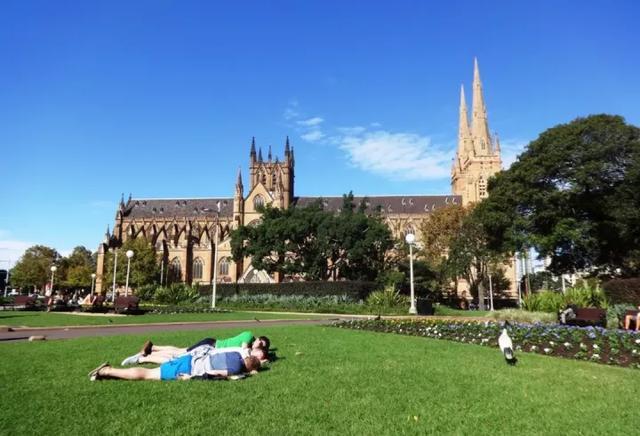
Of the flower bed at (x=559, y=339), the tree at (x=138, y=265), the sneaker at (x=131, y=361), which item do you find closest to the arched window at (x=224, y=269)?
the tree at (x=138, y=265)

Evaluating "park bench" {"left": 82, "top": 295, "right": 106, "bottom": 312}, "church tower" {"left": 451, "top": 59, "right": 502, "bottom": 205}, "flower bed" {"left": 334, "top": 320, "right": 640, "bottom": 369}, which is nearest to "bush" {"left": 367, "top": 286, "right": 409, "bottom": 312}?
"flower bed" {"left": 334, "top": 320, "right": 640, "bottom": 369}

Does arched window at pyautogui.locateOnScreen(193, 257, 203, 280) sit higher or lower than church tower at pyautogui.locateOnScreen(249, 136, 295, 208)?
lower

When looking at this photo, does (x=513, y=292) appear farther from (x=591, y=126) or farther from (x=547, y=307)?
(x=547, y=307)

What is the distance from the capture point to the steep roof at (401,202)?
3455 inches

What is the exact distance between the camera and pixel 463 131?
87312mm

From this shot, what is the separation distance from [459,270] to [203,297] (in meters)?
27.0

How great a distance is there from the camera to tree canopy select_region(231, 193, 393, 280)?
50.9 m

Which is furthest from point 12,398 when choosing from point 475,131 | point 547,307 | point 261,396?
point 475,131

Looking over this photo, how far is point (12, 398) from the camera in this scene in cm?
561

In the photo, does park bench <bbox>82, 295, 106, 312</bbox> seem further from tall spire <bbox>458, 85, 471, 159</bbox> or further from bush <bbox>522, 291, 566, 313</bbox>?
tall spire <bbox>458, 85, 471, 159</bbox>

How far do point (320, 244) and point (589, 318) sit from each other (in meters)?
36.0

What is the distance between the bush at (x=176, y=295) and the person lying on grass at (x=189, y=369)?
33551 mm

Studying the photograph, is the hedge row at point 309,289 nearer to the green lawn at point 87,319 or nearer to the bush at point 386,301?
the bush at point 386,301

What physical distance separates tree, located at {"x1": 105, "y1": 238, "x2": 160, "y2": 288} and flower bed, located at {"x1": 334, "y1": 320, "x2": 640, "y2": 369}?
63169 mm
